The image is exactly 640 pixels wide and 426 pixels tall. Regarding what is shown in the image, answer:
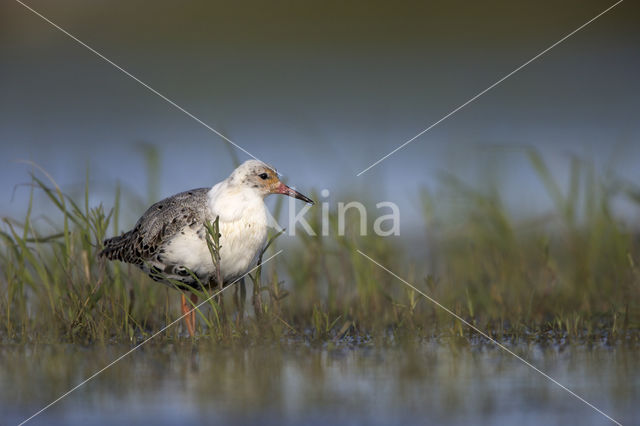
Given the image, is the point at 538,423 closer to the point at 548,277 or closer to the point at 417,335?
the point at 417,335

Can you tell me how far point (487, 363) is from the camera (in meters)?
5.83

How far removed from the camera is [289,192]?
764cm

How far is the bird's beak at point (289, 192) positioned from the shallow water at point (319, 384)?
5.48ft

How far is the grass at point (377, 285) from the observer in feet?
22.5

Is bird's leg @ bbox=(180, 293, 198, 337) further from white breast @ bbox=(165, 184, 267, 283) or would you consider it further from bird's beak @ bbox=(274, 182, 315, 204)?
bird's beak @ bbox=(274, 182, 315, 204)

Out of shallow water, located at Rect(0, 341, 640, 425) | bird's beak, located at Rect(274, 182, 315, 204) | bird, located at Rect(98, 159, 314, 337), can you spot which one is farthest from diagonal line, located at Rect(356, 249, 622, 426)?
bird, located at Rect(98, 159, 314, 337)

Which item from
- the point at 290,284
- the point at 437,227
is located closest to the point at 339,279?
the point at 290,284

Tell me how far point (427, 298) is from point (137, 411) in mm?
3589

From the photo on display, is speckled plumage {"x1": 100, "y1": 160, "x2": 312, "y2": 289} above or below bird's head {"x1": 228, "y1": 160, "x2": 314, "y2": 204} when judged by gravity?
below

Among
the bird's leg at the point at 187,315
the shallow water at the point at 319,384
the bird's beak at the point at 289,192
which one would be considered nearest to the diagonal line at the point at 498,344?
the shallow water at the point at 319,384

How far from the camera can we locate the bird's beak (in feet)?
24.8

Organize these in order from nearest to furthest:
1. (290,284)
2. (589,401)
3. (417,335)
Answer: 1. (589,401)
2. (417,335)
3. (290,284)

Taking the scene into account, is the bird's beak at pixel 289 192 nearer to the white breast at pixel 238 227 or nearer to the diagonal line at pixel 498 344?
the white breast at pixel 238 227

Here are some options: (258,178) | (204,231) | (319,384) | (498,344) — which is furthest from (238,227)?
(498,344)
